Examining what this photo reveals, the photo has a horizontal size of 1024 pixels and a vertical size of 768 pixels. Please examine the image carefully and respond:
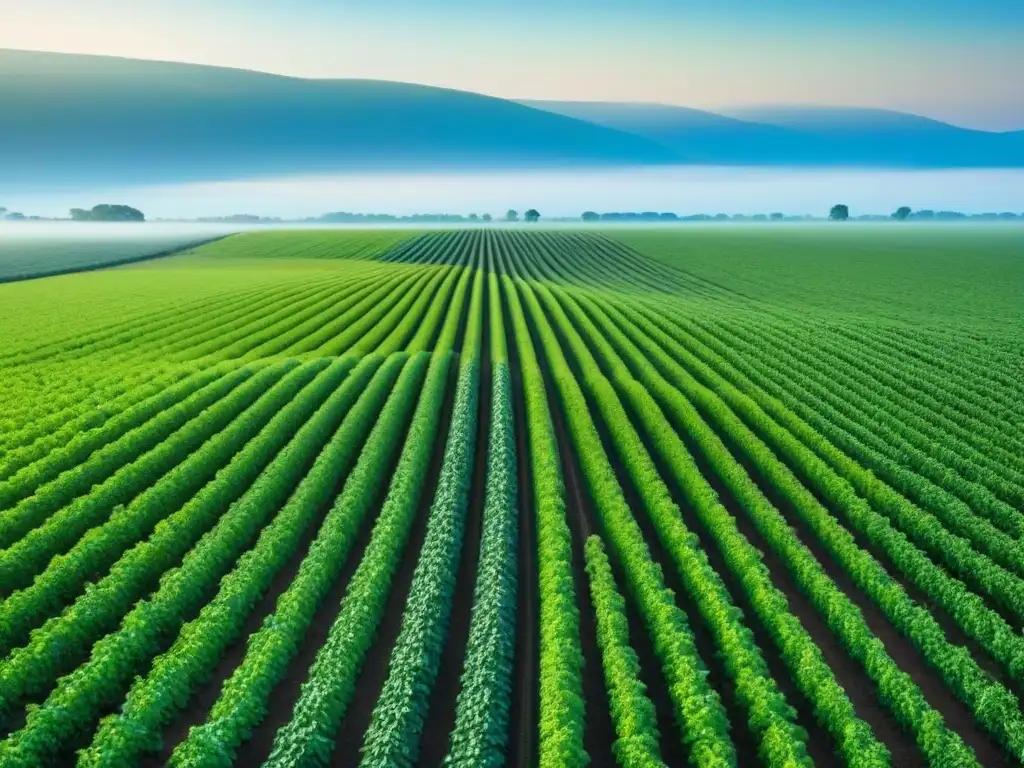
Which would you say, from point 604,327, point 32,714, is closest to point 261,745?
point 32,714

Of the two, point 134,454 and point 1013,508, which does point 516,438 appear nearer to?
point 134,454

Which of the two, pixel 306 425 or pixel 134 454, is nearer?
pixel 134 454

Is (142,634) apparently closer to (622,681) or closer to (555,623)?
(555,623)

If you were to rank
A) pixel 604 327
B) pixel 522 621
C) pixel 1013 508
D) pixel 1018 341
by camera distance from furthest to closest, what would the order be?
pixel 604 327, pixel 1018 341, pixel 1013 508, pixel 522 621

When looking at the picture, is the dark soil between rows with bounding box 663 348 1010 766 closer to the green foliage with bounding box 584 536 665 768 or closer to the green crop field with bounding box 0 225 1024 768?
the green crop field with bounding box 0 225 1024 768

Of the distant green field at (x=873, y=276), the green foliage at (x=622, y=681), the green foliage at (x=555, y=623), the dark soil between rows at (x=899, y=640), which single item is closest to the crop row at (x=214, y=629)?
the green foliage at (x=555, y=623)

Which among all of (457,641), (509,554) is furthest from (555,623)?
(509,554)
